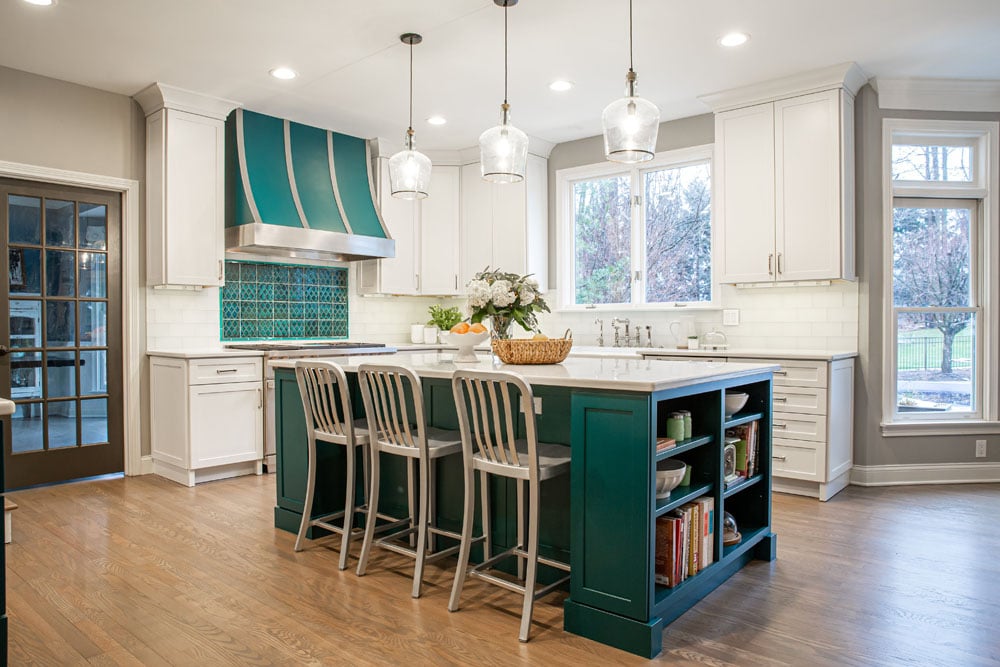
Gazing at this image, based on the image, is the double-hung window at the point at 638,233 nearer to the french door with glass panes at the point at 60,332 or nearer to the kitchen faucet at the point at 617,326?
the kitchen faucet at the point at 617,326

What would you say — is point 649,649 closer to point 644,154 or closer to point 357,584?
point 357,584

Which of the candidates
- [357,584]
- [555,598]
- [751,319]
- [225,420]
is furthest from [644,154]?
[225,420]

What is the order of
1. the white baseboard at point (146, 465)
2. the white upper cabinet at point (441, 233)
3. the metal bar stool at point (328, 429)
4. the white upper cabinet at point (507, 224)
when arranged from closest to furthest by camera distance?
the metal bar stool at point (328, 429) < the white baseboard at point (146, 465) < the white upper cabinet at point (507, 224) < the white upper cabinet at point (441, 233)

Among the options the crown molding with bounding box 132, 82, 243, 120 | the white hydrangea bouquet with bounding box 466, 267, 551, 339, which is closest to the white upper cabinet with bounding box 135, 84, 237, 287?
the crown molding with bounding box 132, 82, 243, 120

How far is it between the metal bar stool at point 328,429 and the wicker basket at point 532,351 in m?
0.74

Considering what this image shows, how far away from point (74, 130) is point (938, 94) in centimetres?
581

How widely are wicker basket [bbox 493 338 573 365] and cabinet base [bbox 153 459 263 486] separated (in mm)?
2604

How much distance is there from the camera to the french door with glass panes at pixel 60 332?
4.51m

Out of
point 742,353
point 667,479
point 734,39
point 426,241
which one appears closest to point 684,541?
point 667,479

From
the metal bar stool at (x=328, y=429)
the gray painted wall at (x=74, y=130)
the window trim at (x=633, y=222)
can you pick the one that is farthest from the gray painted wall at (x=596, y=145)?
the metal bar stool at (x=328, y=429)

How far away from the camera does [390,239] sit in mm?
6160

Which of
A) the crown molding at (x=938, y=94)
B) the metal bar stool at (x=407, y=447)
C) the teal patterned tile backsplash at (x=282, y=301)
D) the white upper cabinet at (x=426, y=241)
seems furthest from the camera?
the white upper cabinet at (x=426, y=241)

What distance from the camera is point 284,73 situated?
4617 millimetres

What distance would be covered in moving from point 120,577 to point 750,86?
468 cm
